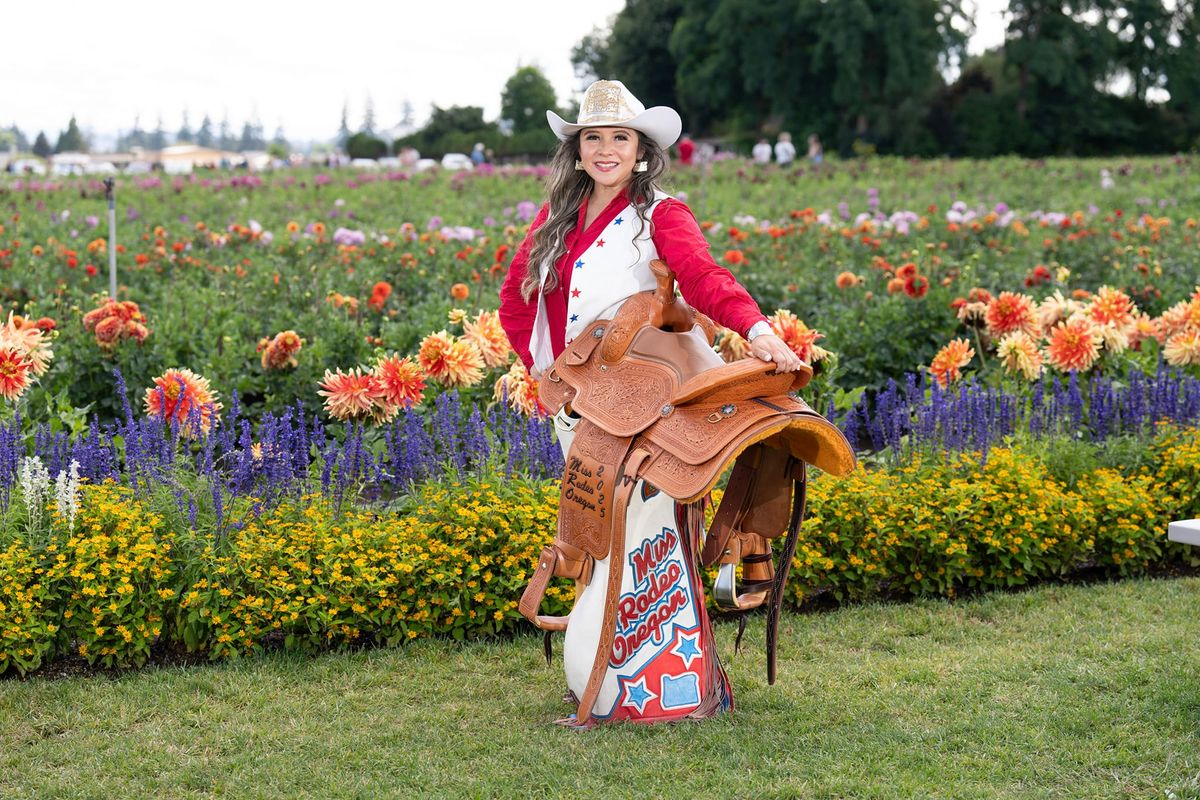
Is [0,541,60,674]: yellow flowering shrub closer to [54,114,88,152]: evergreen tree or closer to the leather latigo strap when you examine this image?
the leather latigo strap

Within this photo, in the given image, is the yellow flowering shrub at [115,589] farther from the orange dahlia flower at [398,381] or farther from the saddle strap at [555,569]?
the saddle strap at [555,569]

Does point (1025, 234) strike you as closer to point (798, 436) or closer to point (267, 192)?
point (798, 436)

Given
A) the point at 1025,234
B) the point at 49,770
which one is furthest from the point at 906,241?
the point at 49,770

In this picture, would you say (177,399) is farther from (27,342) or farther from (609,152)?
(609,152)

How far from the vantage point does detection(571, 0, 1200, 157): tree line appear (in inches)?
1578

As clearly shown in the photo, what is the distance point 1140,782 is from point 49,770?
2.79m

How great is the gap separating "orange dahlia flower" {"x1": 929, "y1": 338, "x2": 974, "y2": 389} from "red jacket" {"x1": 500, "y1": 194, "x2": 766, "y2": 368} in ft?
9.01

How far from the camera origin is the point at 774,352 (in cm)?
323

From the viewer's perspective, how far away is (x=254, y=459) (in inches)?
189

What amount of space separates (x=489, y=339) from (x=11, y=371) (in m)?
1.99

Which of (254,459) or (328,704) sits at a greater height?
(254,459)

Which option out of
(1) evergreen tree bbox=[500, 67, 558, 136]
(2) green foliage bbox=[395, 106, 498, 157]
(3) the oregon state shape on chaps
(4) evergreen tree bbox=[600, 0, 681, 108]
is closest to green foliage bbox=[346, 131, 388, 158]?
(2) green foliage bbox=[395, 106, 498, 157]

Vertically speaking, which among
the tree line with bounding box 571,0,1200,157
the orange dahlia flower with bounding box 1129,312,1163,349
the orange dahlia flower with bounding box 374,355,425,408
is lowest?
the orange dahlia flower with bounding box 374,355,425,408

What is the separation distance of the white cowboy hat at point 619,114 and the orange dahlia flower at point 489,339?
94.4 inches
